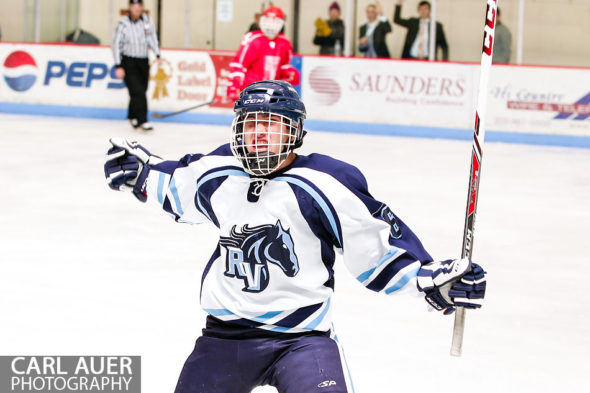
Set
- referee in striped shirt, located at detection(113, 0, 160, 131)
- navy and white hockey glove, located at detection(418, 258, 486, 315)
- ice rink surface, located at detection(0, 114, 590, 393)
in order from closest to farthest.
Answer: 1. navy and white hockey glove, located at detection(418, 258, 486, 315)
2. ice rink surface, located at detection(0, 114, 590, 393)
3. referee in striped shirt, located at detection(113, 0, 160, 131)

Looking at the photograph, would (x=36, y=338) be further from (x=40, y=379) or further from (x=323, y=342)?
(x=323, y=342)

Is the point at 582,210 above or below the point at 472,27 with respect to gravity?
below

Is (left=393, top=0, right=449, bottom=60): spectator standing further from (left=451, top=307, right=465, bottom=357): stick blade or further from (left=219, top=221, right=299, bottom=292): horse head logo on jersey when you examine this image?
(left=219, top=221, right=299, bottom=292): horse head logo on jersey

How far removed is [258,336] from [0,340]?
62.8 inches

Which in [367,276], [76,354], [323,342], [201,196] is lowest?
[76,354]

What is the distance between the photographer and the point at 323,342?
2.13 m

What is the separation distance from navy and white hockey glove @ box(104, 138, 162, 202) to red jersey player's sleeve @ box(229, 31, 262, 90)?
6070 millimetres

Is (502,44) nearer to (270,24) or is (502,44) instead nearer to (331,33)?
(331,33)

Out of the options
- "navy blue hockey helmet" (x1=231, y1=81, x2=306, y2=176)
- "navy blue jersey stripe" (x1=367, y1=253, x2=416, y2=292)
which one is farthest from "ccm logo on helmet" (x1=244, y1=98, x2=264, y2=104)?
"navy blue jersey stripe" (x1=367, y1=253, x2=416, y2=292)

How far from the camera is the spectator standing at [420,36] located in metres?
10.8

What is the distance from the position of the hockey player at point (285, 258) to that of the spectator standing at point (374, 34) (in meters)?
8.76

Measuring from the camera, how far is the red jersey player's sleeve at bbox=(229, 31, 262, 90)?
838 centimetres

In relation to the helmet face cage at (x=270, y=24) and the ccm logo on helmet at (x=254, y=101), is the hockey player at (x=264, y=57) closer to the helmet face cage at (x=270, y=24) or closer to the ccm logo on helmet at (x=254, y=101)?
the helmet face cage at (x=270, y=24)

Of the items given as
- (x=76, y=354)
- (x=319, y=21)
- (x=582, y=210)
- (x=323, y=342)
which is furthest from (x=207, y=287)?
(x=319, y=21)
